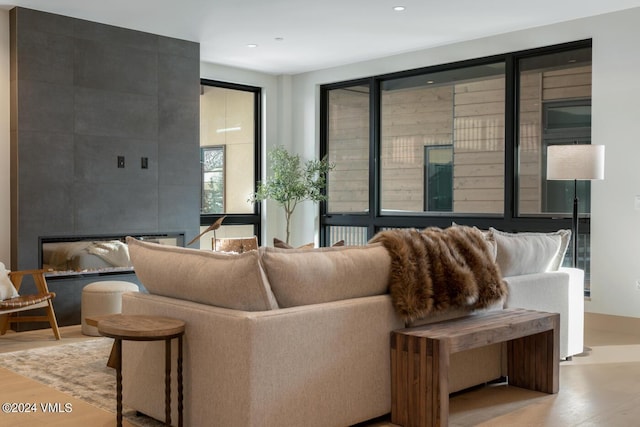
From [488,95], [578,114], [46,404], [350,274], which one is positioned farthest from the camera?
[488,95]

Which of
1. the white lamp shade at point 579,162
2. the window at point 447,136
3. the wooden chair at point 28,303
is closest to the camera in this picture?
the wooden chair at point 28,303

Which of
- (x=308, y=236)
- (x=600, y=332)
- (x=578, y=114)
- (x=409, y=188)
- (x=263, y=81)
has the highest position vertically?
(x=263, y=81)

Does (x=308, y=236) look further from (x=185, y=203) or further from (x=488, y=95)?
(x=488, y=95)

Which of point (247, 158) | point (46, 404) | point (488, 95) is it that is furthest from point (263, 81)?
point (46, 404)

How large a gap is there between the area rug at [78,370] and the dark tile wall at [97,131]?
123cm

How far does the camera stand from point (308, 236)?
878 cm

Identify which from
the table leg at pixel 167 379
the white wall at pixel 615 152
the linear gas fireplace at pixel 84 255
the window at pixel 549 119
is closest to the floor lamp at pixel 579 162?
the white wall at pixel 615 152

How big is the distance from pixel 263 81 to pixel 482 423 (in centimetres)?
634

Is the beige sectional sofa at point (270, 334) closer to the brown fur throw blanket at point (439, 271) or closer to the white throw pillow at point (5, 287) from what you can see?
the brown fur throw blanket at point (439, 271)

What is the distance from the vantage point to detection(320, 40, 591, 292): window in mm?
6516

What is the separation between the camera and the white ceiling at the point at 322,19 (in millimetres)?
5781

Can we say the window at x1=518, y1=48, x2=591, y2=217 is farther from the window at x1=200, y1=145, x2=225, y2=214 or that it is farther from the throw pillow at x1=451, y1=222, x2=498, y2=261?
the window at x1=200, y1=145, x2=225, y2=214

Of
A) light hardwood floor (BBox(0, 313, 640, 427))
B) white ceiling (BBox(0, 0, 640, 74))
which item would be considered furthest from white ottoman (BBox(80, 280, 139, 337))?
white ceiling (BBox(0, 0, 640, 74))

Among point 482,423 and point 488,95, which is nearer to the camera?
point 482,423
